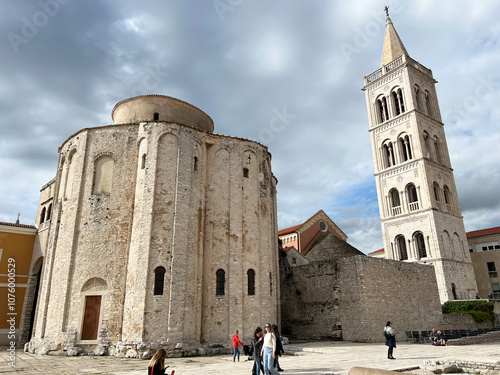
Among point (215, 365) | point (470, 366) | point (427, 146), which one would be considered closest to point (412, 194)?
point (427, 146)

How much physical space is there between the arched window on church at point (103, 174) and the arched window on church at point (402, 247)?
30.5 meters

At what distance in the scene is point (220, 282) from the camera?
19047mm

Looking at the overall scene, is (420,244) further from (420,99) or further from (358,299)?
(358,299)

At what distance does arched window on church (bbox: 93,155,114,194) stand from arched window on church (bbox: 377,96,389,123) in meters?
34.2

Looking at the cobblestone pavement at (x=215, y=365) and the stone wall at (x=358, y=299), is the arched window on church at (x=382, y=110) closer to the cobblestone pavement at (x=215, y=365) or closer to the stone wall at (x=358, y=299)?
the stone wall at (x=358, y=299)

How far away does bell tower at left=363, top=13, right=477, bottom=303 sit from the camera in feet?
116

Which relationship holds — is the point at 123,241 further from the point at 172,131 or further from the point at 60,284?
the point at 172,131

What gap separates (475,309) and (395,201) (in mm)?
13590

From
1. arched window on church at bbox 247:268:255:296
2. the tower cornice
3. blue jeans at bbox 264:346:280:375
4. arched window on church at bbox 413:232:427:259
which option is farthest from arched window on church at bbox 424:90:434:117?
blue jeans at bbox 264:346:280:375

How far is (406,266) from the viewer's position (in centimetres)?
2516

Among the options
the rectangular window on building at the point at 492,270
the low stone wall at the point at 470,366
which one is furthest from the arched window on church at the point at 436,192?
the low stone wall at the point at 470,366

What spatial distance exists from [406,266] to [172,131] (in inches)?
717

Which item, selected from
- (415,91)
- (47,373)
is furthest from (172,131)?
(415,91)

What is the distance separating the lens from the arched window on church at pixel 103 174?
1988 centimetres
